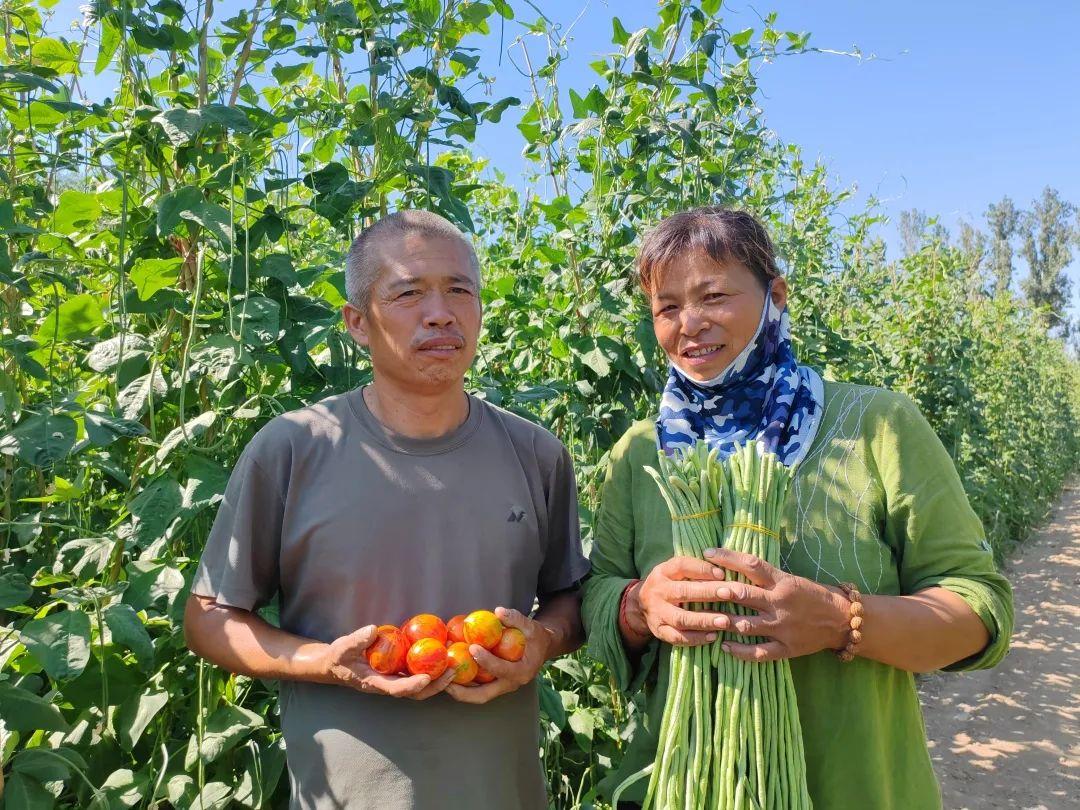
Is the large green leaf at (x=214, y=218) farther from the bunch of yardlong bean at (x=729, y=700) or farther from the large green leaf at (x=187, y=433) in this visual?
the bunch of yardlong bean at (x=729, y=700)

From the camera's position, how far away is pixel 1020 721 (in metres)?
4.51

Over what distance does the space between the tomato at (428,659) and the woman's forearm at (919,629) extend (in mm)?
679

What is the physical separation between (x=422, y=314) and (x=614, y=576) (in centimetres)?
65

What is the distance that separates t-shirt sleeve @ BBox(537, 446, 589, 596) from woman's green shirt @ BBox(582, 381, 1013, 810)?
23 cm

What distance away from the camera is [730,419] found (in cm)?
163

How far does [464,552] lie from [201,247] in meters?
1.01

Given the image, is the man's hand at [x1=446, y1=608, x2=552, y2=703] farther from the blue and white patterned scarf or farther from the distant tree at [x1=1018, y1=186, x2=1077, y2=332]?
the distant tree at [x1=1018, y1=186, x2=1077, y2=332]

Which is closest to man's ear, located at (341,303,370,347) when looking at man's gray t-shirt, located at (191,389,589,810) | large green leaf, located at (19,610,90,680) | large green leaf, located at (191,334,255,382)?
man's gray t-shirt, located at (191,389,589,810)

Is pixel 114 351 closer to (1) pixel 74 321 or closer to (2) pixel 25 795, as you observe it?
(1) pixel 74 321

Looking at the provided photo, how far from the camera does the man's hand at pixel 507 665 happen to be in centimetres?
138

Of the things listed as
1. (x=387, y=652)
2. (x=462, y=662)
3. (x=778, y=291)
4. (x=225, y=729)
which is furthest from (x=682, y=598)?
(x=225, y=729)

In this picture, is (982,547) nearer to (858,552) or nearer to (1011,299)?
(858,552)

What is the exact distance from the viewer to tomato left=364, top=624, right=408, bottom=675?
135 centimetres

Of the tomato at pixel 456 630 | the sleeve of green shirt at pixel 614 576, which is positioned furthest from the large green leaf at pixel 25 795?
the sleeve of green shirt at pixel 614 576
